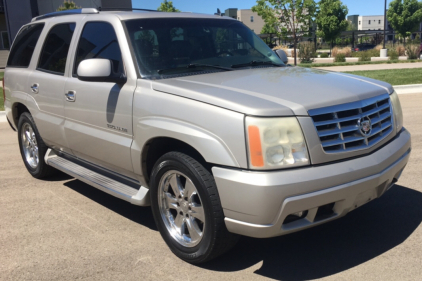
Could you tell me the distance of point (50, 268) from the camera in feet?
12.0

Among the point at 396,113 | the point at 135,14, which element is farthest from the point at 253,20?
the point at 396,113

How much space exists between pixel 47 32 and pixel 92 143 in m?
1.80

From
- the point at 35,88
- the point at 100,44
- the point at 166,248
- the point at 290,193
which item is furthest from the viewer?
the point at 35,88

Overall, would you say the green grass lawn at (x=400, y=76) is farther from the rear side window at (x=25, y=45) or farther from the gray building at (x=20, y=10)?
the gray building at (x=20, y=10)

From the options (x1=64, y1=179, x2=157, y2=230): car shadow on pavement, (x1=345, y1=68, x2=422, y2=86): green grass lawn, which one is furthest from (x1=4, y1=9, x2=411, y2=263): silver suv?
(x1=345, y1=68, x2=422, y2=86): green grass lawn

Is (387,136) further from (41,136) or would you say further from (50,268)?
(41,136)

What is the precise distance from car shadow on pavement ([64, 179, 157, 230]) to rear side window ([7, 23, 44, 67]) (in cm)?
169

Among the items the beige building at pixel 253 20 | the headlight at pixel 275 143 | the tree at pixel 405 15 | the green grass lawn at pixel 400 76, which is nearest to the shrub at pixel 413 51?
the green grass lawn at pixel 400 76

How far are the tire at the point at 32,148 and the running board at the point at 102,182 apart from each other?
25 centimetres

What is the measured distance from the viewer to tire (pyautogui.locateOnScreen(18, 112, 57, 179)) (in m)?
5.67

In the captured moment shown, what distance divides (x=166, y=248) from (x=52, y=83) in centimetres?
229

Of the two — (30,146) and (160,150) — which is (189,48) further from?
(30,146)

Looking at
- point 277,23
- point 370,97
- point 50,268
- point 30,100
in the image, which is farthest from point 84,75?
point 277,23

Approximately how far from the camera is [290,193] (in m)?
3.01
